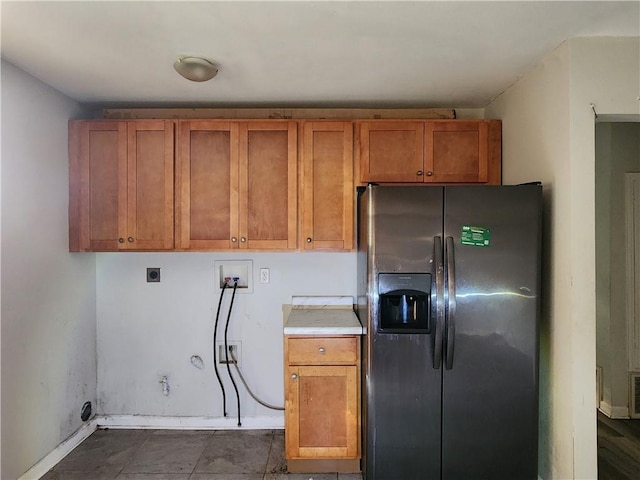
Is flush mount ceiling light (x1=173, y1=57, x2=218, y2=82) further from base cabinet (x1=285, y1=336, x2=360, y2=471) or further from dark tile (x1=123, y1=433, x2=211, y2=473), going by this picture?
dark tile (x1=123, y1=433, x2=211, y2=473)

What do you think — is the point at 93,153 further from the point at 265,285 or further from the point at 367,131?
the point at 367,131

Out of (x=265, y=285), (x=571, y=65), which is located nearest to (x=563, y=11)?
(x=571, y=65)

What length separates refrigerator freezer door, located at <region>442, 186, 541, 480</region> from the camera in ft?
5.71

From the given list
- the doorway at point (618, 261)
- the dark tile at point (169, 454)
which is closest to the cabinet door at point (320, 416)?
the dark tile at point (169, 454)

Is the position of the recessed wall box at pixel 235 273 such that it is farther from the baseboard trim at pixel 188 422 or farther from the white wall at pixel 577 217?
the white wall at pixel 577 217

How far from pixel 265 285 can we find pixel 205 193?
31.2 inches

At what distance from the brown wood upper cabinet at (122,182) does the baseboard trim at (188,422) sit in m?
1.31

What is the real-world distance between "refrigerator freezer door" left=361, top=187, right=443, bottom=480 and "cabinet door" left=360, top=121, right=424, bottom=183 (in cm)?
52

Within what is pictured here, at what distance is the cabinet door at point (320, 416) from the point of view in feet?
6.69

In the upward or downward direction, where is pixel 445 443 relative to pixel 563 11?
downward

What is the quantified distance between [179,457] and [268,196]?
1.77 meters

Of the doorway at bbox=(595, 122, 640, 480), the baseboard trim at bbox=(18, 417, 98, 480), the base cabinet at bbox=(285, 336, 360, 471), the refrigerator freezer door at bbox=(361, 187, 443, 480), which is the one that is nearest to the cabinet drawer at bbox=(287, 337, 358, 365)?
the base cabinet at bbox=(285, 336, 360, 471)

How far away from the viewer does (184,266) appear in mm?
2600

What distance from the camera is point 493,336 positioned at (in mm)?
1753
